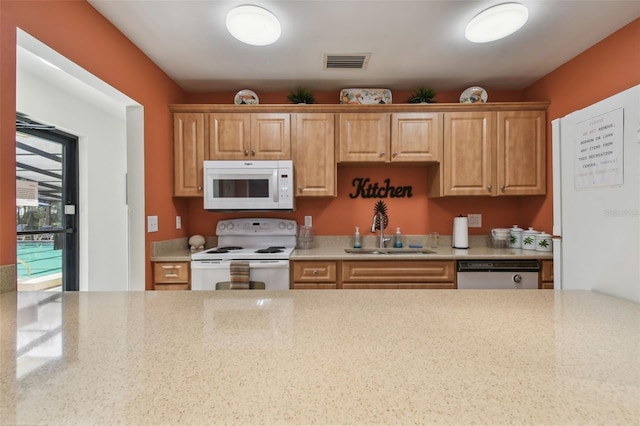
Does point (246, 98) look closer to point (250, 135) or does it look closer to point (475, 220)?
point (250, 135)

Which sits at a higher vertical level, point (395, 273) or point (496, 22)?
point (496, 22)

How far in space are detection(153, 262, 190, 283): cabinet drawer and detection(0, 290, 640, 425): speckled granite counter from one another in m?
1.40

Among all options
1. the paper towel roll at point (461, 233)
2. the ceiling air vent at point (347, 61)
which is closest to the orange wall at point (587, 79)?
the paper towel roll at point (461, 233)

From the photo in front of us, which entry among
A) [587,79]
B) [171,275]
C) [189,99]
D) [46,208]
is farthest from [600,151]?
[46,208]

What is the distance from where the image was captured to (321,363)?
53cm

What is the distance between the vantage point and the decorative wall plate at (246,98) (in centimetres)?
262

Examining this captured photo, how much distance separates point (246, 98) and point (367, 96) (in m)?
1.11

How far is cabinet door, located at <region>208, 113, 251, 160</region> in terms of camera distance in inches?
99.8

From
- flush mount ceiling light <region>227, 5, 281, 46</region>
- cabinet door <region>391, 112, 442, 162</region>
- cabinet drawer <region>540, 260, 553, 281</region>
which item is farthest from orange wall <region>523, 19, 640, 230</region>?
flush mount ceiling light <region>227, 5, 281, 46</region>

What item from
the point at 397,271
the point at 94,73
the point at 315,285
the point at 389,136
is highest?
the point at 94,73

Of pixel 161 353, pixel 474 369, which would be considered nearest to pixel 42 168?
pixel 161 353

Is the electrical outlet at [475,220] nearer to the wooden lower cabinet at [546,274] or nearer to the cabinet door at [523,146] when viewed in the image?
the cabinet door at [523,146]

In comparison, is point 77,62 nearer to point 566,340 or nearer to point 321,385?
point 321,385

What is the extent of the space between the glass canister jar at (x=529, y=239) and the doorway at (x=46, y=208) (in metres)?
4.19
